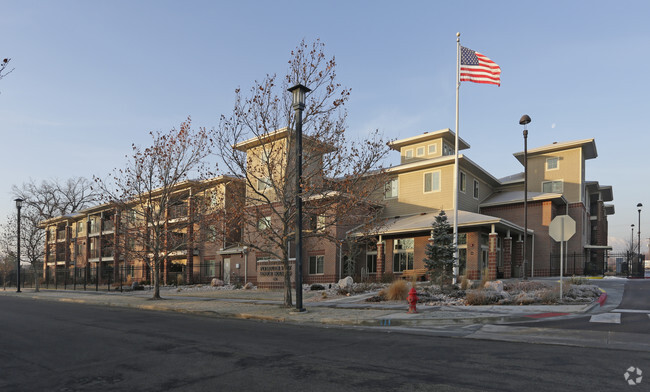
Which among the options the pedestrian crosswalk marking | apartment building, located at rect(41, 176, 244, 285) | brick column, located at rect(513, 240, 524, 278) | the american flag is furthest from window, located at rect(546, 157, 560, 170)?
the pedestrian crosswalk marking

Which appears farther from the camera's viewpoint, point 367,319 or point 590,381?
point 367,319

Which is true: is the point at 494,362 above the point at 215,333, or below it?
above

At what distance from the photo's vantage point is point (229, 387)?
5625mm

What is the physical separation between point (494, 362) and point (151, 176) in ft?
73.0

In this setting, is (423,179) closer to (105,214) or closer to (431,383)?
(431,383)

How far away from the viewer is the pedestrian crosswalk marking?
11.0m

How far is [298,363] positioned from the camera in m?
7.01

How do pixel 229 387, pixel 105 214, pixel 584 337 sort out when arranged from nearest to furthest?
1. pixel 229 387
2. pixel 584 337
3. pixel 105 214

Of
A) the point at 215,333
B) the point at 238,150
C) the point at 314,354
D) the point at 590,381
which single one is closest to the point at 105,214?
the point at 238,150

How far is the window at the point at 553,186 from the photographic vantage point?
3775cm

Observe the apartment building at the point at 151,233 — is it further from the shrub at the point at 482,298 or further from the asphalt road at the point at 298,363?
the shrub at the point at 482,298

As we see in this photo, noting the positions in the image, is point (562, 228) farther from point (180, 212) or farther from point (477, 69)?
point (180, 212)

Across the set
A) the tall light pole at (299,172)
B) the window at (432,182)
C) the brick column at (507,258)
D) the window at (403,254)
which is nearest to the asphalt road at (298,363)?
the tall light pole at (299,172)

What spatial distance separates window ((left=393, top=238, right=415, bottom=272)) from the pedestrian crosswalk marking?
67.5 feet
